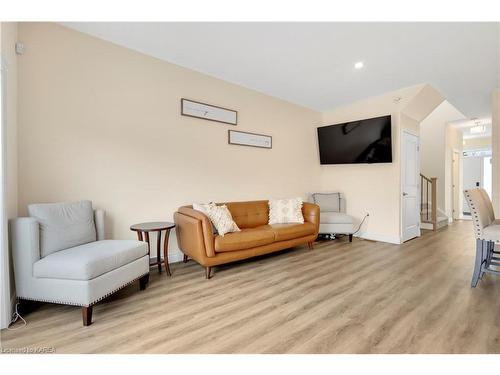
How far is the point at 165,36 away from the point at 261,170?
236 centimetres

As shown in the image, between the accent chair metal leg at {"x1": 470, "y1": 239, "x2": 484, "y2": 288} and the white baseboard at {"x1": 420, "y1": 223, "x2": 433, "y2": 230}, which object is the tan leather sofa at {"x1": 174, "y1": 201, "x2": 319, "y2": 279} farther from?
the white baseboard at {"x1": 420, "y1": 223, "x2": 433, "y2": 230}

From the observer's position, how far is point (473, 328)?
1.73 meters

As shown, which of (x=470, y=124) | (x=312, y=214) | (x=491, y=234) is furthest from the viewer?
(x=470, y=124)

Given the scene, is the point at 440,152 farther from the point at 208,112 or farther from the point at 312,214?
the point at 208,112

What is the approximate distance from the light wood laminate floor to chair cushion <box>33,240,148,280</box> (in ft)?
1.17

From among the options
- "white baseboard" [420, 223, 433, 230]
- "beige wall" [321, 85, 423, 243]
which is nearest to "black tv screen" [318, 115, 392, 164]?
"beige wall" [321, 85, 423, 243]

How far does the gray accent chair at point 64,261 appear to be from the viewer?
1.80 m

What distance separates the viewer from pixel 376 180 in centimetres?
451

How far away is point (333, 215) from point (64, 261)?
12.4 feet

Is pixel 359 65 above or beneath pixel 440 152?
above

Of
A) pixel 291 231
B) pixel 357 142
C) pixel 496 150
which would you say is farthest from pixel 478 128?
pixel 291 231
